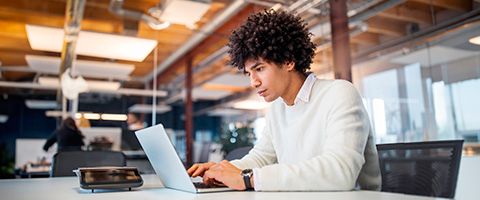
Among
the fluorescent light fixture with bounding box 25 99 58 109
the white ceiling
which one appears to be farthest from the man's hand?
the fluorescent light fixture with bounding box 25 99 58 109

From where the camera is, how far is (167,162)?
41.1 inches

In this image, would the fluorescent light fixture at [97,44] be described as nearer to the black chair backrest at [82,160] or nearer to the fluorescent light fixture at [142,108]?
the fluorescent light fixture at [142,108]

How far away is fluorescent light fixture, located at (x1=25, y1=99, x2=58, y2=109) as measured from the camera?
6071 millimetres

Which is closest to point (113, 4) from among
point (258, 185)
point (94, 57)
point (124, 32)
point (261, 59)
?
point (124, 32)

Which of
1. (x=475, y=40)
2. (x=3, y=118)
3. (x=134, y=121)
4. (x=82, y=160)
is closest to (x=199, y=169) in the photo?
(x=82, y=160)

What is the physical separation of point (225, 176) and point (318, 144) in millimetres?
334

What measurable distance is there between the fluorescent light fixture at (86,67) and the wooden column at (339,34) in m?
2.84

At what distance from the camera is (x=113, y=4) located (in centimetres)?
401

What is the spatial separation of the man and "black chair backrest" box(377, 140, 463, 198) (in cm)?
18

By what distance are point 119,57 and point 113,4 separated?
1.25 meters

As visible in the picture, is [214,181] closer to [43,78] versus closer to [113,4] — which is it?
[113,4]

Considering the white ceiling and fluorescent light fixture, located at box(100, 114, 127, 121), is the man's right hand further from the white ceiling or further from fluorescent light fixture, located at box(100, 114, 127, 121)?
fluorescent light fixture, located at box(100, 114, 127, 121)

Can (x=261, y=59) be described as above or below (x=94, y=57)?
below

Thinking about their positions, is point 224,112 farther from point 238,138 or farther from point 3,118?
point 3,118
